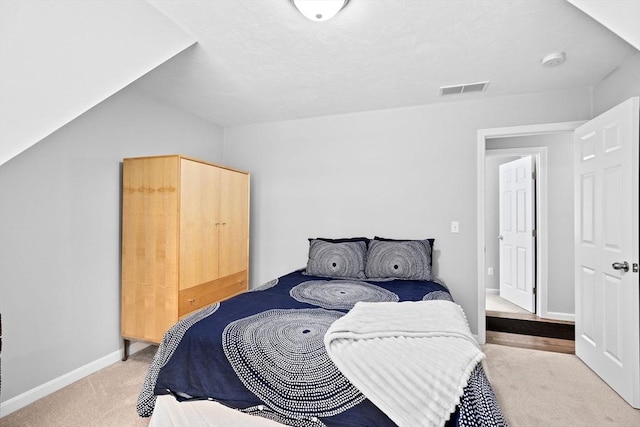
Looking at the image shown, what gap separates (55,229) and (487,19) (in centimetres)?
319

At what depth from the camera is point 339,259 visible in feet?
10.4

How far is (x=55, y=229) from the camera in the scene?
7.81ft

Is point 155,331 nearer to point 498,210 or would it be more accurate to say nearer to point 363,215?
point 363,215

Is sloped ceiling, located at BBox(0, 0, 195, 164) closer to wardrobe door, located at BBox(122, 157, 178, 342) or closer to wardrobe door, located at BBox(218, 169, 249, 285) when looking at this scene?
wardrobe door, located at BBox(122, 157, 178, 342)

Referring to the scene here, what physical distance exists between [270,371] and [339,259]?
1.71 meters

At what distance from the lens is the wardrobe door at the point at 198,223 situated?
2.77 m

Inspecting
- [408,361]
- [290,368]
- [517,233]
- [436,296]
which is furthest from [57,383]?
[517,233]

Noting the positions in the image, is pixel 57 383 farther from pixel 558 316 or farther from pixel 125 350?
pixel 558 316

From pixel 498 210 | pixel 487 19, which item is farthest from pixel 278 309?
pixel 498 210

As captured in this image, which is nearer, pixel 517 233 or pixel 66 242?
pixel 66 242

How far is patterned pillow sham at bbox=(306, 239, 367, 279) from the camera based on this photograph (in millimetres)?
3102

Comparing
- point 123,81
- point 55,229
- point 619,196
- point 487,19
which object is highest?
point 487,19

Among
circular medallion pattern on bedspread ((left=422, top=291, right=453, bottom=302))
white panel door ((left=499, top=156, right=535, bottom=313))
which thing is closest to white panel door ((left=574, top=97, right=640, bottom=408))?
circular medallion pattern on bedspread ((left=422, top=291, right=453, bottom=302))

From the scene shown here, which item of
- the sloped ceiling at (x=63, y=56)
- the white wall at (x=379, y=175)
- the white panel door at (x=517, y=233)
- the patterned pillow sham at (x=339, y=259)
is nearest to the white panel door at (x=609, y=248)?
the white wall at (x=379, y=175)
